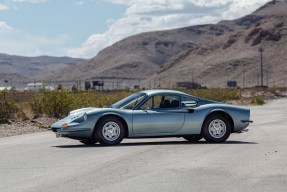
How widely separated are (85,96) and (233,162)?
1974cm

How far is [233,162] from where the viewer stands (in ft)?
41.0

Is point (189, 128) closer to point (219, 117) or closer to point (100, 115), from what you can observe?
point (219, 117)

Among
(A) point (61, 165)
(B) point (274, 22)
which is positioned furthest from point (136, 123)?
(B) point (274, 22)

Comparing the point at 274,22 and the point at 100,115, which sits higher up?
the point at 274,22

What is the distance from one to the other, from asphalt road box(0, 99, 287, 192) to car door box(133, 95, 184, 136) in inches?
15.1

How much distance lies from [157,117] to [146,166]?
4549 mm

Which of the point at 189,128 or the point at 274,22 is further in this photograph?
the point at 274,22

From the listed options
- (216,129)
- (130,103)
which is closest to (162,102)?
(130,103)

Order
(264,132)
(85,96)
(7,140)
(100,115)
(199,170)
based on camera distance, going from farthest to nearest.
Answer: (85,96) < (264,132) < (7,140) < (100,115) < (199,170)

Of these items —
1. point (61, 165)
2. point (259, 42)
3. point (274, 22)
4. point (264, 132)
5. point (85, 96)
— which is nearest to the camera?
point (61, 165)

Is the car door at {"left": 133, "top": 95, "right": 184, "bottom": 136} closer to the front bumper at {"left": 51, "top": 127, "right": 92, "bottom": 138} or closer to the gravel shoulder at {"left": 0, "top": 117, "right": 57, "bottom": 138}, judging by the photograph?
the front bumper at {"left": 51, "top": 127, "right": 92, "bottom": 138}

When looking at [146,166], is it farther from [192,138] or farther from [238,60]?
[238,60]

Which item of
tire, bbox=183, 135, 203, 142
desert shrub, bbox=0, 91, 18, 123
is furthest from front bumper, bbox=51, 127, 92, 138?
desert shrub, bbox=0, 91, 18, 123

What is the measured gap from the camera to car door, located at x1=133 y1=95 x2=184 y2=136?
16312 millimetres
